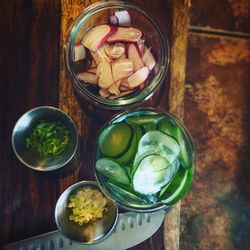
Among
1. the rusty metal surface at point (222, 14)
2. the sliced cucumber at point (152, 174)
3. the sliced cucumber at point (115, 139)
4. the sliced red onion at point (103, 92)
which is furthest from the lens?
the rusty metal surface at point (222, 14)

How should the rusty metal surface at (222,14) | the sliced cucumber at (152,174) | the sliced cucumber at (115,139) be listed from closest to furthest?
the sliced cucumber at (152,174) → the sliced cucumber at (115,139) → the rusty metal surface at (222,14)

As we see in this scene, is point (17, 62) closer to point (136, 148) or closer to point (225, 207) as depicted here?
point (136, 148)

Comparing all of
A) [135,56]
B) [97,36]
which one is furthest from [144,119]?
[97,36]

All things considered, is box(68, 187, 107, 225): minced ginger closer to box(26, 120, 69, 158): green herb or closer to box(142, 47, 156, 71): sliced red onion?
box(26, 120, 69, 158): green herb

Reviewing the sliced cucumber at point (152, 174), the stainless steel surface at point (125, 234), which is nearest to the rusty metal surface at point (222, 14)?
the sliced cucumber at point (152, 174)

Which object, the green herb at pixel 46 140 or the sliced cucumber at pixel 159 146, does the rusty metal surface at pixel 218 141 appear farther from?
the green herb at pixel 46 140

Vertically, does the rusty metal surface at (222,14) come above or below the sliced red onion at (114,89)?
above

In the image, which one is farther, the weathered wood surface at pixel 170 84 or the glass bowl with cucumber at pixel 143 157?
the weathered wood surface at pixel 170 84

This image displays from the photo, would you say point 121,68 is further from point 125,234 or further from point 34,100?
point 125,234

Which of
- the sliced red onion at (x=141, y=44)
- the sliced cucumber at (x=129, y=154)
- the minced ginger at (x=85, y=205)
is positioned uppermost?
the sliced red onion at (x=141, y=44)
